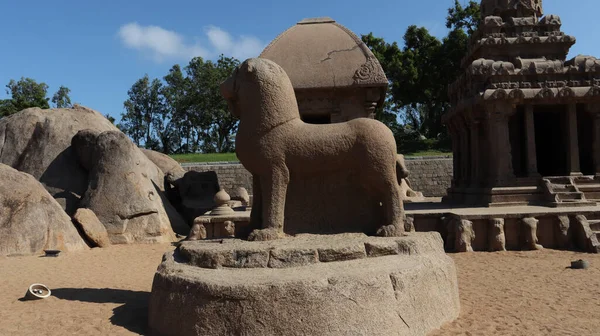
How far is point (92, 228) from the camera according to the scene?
866 centimetres

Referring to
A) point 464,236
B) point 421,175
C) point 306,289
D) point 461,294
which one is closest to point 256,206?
point 306,289

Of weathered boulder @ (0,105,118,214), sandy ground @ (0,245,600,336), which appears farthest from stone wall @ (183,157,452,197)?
sandy ground @ (0,245,600,336)

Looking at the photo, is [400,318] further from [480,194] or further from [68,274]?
[480,194]

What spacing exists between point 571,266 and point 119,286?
21.1 ft

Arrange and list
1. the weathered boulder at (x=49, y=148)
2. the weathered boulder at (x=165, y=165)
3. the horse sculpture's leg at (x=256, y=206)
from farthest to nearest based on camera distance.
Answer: the weathered boulder at (x=165, y=165) < the weathered boulder at (x=49, y=148) < the horse sculpture's leg at (x=256, y=206)

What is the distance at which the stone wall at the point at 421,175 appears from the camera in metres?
17.2

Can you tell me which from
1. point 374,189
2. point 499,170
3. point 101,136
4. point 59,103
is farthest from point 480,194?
point 59,103

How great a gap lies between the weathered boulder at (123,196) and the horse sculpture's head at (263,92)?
6116 millimetres

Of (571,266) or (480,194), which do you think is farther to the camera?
(480,194)

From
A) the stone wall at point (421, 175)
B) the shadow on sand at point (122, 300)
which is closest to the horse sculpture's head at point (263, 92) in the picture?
the shadow on sand at point (122, 300)

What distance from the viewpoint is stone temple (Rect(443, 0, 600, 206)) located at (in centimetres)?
971

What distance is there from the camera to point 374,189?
4.47 m

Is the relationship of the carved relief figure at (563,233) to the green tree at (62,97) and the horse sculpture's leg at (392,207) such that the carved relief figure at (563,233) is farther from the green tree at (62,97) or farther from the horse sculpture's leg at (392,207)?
the green tree at (62,97)

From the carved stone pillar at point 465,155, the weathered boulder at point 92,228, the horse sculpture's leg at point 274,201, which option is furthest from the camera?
the carved stone pillar at point 465,155
